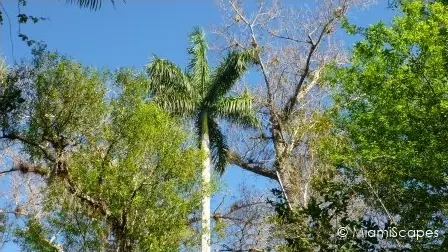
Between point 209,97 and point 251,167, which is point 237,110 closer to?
point 209,97

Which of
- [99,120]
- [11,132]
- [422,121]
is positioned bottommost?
[422,121]

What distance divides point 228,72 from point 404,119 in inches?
471

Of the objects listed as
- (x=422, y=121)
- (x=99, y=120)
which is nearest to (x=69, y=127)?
(x=99, y=120)

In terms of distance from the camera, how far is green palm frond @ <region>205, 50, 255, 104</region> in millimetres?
19703

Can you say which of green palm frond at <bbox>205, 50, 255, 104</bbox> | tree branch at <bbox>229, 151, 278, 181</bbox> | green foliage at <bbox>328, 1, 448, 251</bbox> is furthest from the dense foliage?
green palm frond at <bbox>205, 50, 255, 104</bbox>

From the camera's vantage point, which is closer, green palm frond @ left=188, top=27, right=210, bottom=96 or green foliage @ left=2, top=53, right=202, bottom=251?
green foliage @ left=2, top=53, right=202, bottom=251

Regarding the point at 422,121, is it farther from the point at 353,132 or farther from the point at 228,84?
the point at 228,84

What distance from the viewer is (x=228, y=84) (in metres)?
20.6

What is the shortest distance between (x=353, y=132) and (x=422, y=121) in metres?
1.44

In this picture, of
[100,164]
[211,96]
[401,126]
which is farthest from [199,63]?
[401,126]

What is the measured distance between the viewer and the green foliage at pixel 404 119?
826 centimetres

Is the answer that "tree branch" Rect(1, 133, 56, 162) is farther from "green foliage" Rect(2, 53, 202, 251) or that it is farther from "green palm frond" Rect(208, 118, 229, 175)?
"green palm frond" Rect(208, 118, 229, 175)

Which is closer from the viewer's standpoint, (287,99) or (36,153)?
(36,153)

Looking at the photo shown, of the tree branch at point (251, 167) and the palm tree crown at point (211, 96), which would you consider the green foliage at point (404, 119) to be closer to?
the tree branch at point (251, 167)
